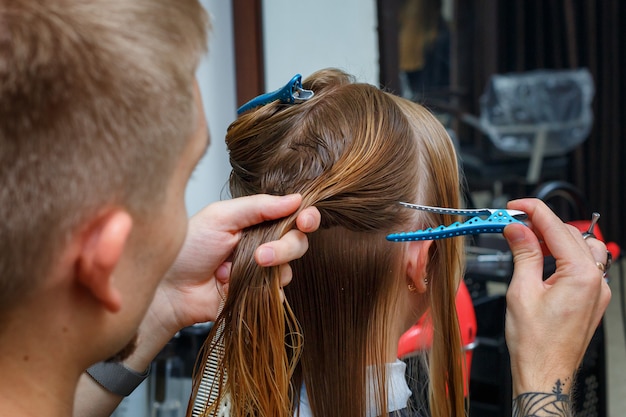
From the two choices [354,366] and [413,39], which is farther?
[413,39]

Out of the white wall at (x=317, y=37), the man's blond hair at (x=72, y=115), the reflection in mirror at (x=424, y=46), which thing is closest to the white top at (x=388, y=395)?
the man's blond hair at (x=72, y=115)

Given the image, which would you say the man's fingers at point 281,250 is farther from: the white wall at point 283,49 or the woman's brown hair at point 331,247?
the white wall at point 283,49

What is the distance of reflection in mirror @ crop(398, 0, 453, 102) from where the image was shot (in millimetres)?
2820

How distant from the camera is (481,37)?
3531 millimetres

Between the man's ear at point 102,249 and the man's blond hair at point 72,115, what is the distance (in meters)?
0.01

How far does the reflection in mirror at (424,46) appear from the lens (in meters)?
2.82

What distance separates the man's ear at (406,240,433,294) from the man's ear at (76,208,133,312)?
0.47m

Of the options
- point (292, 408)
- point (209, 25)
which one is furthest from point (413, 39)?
point (209, 25)

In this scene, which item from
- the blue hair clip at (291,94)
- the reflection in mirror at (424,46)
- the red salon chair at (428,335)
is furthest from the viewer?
the reflection in mirror at (424,46)

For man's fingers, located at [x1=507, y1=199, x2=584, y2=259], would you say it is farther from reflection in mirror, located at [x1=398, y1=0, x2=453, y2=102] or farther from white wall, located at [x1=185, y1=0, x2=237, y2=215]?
reflection in mirror, located at [x1=398, y1=0, x2=453, y2=102]

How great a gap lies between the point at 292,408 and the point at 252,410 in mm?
77

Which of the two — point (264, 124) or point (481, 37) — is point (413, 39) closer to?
point (481, 37)

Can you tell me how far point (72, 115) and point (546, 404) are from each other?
552 millimetres

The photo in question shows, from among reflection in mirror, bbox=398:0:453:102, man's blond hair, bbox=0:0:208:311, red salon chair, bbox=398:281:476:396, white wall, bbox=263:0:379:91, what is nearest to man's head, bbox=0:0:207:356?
man's blond hair, bbox=0:0:208:311
